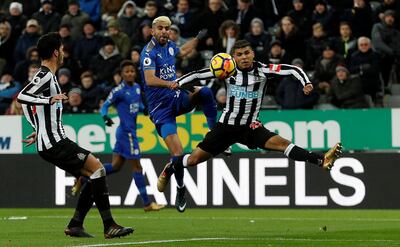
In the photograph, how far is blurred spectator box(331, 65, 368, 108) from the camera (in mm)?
21078

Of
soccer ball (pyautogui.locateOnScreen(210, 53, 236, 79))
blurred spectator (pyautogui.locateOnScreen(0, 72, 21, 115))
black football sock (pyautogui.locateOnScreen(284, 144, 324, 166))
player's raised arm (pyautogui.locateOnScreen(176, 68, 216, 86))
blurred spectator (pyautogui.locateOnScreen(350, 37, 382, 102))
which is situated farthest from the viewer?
blurred spectator (pyautogui.locateOnScreen(0, 72, 21, 115))

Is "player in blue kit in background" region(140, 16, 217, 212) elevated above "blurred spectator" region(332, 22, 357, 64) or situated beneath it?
situated beneath

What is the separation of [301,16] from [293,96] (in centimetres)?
243

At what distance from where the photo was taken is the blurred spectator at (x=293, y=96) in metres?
21.4

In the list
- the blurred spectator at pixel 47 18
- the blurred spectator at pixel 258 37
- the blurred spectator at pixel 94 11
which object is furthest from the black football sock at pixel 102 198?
the blurred spectator at pixel 94 11

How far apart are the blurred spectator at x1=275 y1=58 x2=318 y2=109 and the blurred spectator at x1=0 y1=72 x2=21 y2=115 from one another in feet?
20.3

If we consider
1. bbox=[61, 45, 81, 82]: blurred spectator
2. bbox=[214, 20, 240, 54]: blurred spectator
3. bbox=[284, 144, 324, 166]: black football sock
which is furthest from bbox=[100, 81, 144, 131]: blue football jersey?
bbox=[284, 144, 324, 166]: black football sock

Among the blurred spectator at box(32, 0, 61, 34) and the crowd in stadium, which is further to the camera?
the blurred spectator at box(32, 0, 61, 34)

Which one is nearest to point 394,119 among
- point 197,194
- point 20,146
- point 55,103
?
point 197,194

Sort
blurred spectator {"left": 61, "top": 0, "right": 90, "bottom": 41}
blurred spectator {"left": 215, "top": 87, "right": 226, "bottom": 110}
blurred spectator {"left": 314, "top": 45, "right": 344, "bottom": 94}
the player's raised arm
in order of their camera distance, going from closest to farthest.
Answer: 1. the player's raised arm
2. blurred spectator {"left": 215, "top": 87, "right": 226, "bottom": 110}
3. blurred spectator {"left": 314, "top": 45, "right": 344, "bottom": 94}
4. blurred spectator {"left": 61, "top": 0, "right": 90, "bottom": 41}

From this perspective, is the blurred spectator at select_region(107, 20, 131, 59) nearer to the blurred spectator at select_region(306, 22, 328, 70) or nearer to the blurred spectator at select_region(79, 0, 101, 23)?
the blurred spectator at select_region(79, 0, 101, 23)

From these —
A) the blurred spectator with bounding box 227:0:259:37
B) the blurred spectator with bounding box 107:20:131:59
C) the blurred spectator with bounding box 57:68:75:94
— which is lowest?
the blurred spectator with bounding box 57:68:75:94

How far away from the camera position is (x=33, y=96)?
12039mm

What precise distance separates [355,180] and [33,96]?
9.05 meters
